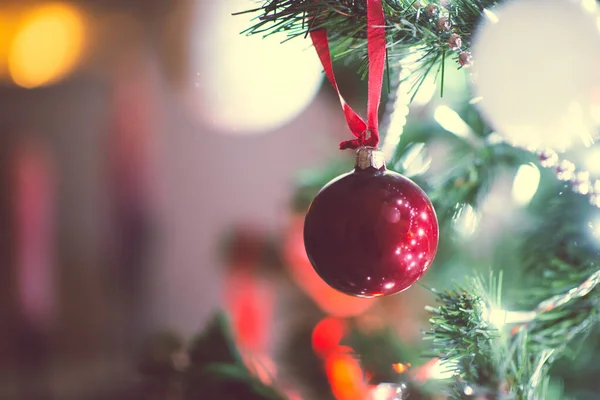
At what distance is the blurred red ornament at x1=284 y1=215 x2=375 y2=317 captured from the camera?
0.94 m

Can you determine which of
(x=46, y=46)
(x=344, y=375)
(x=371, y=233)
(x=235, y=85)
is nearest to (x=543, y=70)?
(x=371, y=233)

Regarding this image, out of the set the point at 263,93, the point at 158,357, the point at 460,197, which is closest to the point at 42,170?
the point at 263,93

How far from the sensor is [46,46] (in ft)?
9.50

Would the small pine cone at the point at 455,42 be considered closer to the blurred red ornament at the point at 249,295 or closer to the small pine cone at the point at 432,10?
the small pine cone at the point at 432,10

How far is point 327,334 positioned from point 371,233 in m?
0.63

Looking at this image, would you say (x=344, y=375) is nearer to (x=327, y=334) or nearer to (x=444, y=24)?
(x=327, y=334)

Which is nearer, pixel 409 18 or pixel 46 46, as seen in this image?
pixel 409 18

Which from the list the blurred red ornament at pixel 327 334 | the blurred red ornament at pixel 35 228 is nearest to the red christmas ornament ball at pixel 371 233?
the blurred red ornament at pixel 327 334

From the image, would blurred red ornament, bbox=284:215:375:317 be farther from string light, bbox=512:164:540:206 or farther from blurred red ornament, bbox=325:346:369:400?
string light, bbox=512:164:540:206

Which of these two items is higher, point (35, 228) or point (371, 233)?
point (371, 233)

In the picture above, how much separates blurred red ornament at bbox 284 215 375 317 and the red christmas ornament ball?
1.86 ft

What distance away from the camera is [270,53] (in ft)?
3.30

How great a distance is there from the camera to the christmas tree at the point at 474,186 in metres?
0.37

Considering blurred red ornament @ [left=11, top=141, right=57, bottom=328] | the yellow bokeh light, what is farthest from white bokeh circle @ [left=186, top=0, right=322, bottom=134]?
blurred red ornament @ [left=11, top=141, right=57, bottom=328]
